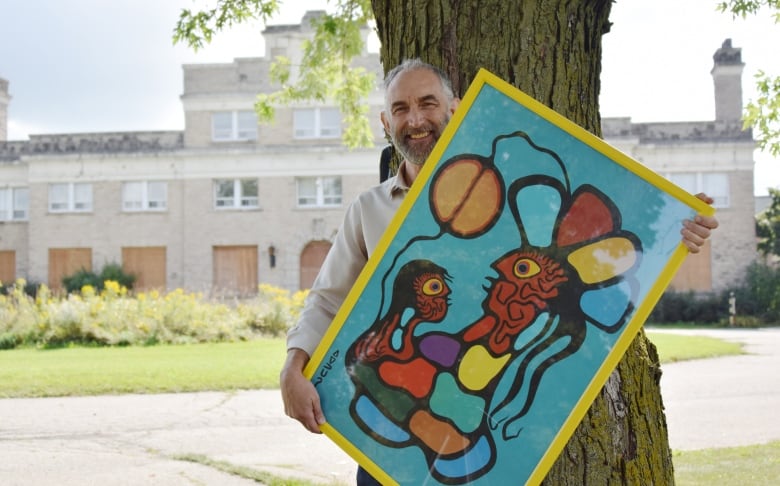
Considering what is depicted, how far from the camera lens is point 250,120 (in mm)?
33062

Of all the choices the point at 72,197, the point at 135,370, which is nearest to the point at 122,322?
the point at 135,370

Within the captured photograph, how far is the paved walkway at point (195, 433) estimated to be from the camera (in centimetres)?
580

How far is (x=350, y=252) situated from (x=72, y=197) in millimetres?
33713

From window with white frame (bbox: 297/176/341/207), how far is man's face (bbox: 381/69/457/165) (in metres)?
29.6

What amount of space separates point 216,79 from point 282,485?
29863 millimetres

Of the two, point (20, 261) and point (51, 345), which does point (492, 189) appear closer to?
point (51, 345)

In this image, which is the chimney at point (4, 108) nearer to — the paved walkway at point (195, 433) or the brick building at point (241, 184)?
the brick building at point (241, 184)

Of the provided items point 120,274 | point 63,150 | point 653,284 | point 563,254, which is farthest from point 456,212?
point 63,150

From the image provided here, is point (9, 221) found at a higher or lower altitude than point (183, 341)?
higher

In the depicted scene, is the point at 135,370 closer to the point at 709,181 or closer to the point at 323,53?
the point at 323,53

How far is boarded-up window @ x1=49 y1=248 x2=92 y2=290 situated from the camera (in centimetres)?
3297

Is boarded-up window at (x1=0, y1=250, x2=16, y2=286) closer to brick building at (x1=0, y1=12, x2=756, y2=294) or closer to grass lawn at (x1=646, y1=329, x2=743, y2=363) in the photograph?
brick building at (x1=0, y1=12, x2=756, y2=294)
